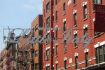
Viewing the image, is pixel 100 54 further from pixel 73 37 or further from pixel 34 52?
pixel 34 52

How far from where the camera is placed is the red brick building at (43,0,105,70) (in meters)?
43.4

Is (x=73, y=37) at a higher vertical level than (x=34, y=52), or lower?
higher

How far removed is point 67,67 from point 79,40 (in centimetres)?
1423

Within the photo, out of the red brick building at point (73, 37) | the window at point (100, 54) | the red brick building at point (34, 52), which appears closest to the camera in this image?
the window at point (100, 54)

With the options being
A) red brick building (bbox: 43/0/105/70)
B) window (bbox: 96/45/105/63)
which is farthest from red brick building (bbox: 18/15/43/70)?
window (bbox: 96/45/105/63)

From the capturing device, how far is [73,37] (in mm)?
47656

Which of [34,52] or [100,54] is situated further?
[34,52]

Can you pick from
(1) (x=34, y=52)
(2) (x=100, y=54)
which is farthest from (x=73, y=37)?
(1) (x=34, y=52)

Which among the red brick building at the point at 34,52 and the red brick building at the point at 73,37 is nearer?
the red brick building at the point at 73,37

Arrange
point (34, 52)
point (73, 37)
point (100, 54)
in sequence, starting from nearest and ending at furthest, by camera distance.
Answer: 1. point (100, 54)
2. point (73, 37)
3. point (34, 52)

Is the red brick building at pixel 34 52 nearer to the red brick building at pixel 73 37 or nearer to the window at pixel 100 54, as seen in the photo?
the red brick building at pixel 73 37

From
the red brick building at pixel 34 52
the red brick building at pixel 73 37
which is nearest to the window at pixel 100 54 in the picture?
the red brick building at pixel 73 37

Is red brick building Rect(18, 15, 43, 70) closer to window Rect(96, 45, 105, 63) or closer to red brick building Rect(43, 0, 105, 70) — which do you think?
red brick building Rect(43, 0, 105, 70)

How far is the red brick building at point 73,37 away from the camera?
143 ft
